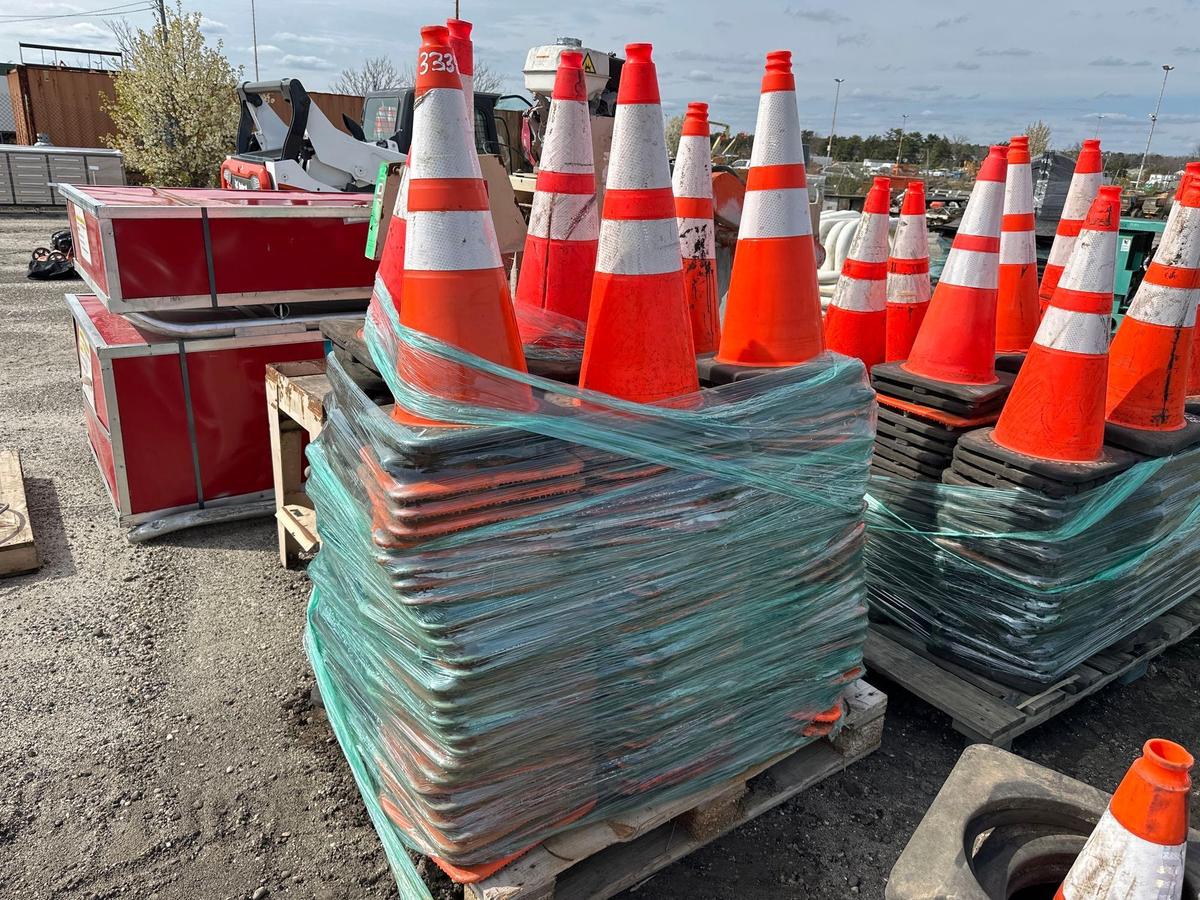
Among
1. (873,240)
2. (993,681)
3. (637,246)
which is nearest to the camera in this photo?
(637,246)

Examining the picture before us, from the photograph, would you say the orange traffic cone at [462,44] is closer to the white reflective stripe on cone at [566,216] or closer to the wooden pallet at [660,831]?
the white reflective stripe on cone at [566,216]

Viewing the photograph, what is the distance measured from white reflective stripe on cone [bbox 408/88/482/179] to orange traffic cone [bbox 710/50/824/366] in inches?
39.7

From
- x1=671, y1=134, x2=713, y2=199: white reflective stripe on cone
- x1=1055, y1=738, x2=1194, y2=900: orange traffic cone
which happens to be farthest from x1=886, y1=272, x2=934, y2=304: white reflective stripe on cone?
x1=1055, y1=738, x2=1194, y2=900: orange traffic cone

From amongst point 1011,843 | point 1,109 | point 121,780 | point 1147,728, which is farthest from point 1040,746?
point 1,109

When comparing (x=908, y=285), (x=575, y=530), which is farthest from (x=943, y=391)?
(x=575, y=530)

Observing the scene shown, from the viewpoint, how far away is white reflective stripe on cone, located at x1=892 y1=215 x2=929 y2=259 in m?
3.51

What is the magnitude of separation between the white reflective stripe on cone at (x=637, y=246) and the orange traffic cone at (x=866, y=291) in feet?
5.18

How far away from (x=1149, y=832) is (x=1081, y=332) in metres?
1.81

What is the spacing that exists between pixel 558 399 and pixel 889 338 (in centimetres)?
231

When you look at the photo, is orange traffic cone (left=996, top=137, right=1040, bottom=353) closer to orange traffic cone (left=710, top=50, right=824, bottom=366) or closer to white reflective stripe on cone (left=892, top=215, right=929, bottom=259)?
white reflective stripe on cone (left=892, top=215, right=929, bottom=259)

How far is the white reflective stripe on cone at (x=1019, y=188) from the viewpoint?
3.35 m

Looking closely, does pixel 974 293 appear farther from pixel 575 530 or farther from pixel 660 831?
pixel 660 831

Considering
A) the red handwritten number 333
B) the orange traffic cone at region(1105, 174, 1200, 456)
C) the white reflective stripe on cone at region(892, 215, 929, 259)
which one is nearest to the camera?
the red handwritten number 333

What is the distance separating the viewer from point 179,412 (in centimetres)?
423
